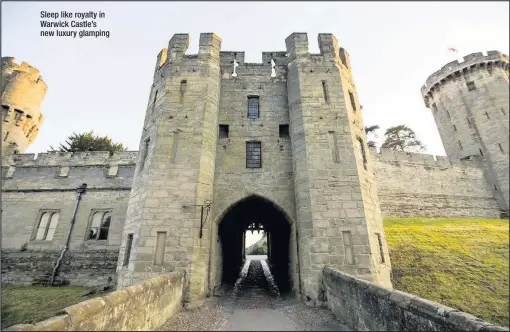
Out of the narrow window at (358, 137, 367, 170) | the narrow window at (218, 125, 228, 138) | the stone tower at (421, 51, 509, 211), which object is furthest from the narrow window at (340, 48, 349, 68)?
the stone tower at (421, 51, 509, 211)

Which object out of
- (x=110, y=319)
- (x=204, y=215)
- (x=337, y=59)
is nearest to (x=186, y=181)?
(x=204, y=215)

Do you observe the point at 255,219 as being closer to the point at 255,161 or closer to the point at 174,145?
the point at 255,161

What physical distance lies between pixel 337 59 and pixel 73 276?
17200 mm

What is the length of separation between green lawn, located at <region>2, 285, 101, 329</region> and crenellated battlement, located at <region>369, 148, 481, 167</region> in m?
22.3

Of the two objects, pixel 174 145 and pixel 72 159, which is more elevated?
pixel 72 159

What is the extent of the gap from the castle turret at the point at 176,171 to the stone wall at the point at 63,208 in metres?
6.32

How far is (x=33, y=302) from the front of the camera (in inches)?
384

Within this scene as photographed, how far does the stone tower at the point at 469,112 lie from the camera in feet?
70.9

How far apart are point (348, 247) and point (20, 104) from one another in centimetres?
2714

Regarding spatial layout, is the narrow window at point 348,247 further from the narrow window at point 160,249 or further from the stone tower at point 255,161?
the narrow window at point 160,249

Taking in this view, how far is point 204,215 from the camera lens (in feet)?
28.3

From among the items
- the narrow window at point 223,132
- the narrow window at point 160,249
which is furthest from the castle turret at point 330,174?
the narrow window at point 160,249

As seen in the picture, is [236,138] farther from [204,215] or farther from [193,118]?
[204,215]

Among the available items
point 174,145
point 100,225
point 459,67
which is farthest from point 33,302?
point 459,67
